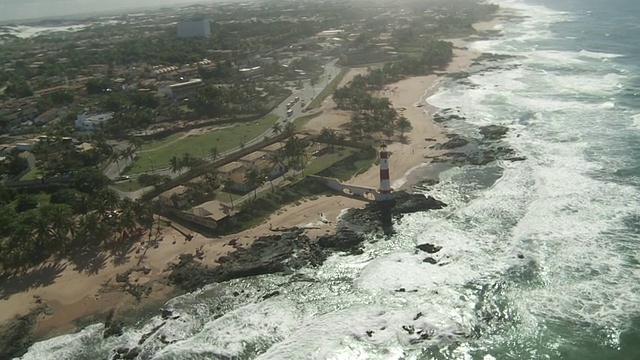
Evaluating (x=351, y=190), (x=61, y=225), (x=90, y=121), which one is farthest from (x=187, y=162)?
(x=90, y=121)

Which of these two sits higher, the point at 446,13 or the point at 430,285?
the point at 446,13

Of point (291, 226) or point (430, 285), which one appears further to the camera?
point (291, 226)

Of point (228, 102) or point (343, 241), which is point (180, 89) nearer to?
point (228, 102)

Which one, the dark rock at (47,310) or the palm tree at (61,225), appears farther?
the palm tree at (61,225)

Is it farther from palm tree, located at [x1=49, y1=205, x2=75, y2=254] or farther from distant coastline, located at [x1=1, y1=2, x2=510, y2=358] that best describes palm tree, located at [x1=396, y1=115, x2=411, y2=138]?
palm tree, located at [x1=49, y1=205, x2=75, y2=254]

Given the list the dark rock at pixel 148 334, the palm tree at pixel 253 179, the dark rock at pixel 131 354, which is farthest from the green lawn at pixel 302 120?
the dark rock at pixel 131 354

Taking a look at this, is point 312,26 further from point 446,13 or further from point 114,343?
point 114,343

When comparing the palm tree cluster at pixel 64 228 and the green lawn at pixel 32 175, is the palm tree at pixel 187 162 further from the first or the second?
the green lawn at pixel 32 175

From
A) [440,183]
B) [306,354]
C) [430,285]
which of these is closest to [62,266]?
[306,354]
